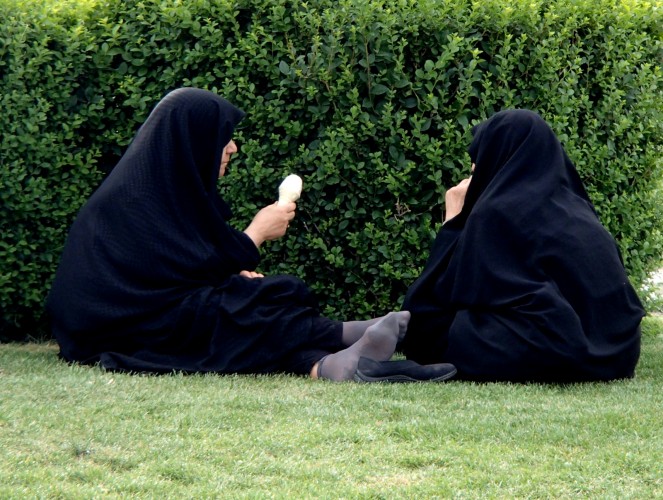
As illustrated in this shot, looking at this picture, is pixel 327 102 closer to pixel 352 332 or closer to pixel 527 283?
pixel 352 332

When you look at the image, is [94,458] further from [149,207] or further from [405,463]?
[149,207]

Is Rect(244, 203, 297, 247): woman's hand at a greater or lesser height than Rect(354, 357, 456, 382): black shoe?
greater

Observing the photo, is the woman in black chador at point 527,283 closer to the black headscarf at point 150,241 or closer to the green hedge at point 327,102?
the green hedge at point 327,102

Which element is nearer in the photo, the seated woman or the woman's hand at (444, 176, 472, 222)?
the seated woman

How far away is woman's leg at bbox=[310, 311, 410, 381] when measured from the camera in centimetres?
555

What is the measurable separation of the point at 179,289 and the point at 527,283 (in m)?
1.83

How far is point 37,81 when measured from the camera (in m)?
6.71

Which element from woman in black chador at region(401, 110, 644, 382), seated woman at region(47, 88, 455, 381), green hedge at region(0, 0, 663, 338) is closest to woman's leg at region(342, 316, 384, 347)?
seated woman at region(47, 88, 455, 381)

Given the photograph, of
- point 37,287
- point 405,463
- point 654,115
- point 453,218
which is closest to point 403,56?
point 453,218

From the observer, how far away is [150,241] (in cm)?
574

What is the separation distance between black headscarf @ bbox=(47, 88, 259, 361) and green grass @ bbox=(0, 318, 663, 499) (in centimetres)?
32

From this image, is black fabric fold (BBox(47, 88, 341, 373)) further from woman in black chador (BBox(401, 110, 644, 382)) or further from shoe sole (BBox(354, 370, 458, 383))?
woman in black chador (BBox(401, 110, 644, 382))

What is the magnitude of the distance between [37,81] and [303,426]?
3272mm

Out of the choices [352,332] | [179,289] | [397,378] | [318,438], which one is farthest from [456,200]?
[318,438]
